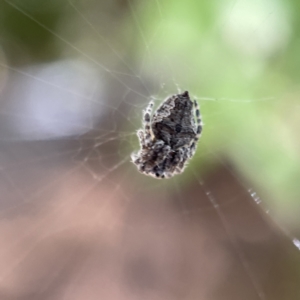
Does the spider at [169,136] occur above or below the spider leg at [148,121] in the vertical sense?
below

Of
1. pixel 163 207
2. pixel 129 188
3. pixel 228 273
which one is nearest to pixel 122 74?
pixel 129 188

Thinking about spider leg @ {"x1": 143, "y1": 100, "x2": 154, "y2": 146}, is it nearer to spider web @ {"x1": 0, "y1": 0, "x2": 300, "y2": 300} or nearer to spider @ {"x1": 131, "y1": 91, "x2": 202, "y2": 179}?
spider @ {"x1": 131, "y1": 91, "x2": 202, "y2": 179}

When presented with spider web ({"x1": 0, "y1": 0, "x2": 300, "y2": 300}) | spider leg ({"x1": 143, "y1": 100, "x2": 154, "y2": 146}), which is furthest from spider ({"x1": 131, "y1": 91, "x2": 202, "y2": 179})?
spider web ({"x1": 0, "y1": 0, "x2": 300, "y2": 300})

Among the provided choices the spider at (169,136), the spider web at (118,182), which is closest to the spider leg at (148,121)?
the spider at (169,136)

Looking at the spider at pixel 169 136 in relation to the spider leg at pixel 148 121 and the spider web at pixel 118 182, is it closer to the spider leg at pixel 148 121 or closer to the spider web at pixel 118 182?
the spider leg at pixel 148 121

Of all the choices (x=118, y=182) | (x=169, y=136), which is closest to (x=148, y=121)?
(x=169, y=136)

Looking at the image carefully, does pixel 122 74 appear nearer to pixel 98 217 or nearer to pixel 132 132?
pixel 132 132
